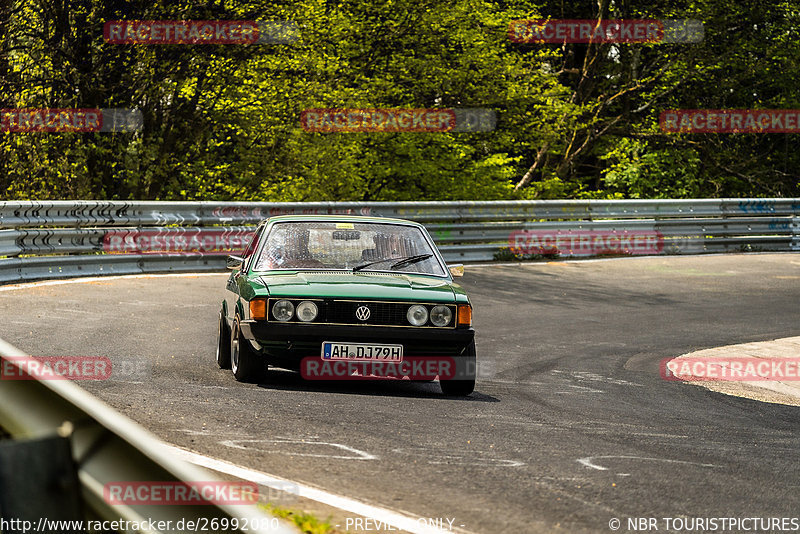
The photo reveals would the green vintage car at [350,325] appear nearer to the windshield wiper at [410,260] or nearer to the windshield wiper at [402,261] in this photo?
the windshield wiper at [402,261]

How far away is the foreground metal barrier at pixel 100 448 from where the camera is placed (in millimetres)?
2141

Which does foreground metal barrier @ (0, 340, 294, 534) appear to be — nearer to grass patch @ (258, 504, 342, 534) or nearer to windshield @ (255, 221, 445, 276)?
grass patch @ (258, 504, 342, 534)

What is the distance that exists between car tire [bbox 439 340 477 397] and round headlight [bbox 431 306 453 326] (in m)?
0.26

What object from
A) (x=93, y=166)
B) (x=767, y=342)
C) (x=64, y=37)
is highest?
(x=64, y=37)

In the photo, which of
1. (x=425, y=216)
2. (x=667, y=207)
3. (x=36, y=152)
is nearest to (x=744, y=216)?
(x=667, y=207)

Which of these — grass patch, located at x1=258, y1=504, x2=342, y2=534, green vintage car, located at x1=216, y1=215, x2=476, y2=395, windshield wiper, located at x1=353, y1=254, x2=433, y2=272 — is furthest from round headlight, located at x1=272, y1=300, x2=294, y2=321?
grass patch, located at x1=258, y1=504, x2=342, y2=534

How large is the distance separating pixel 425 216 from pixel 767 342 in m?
9.00

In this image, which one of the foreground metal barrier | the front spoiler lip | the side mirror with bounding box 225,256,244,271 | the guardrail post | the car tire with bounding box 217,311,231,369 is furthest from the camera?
the side mirror with bounding box 225,256,244,271

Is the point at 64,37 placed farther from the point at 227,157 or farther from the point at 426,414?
the point at 426,414

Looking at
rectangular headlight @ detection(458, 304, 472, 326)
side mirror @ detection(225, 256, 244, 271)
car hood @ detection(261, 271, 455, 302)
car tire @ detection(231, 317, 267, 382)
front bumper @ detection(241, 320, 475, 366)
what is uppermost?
side mirror @ detection(225, 256, 244, 271)

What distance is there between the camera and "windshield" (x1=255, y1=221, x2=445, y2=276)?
947 cm

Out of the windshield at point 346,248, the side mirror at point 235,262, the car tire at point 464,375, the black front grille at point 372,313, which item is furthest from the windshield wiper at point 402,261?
the side mirror at point 235,262

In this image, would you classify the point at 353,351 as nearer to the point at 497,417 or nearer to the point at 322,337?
the point at 322,337

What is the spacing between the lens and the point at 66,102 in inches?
885
